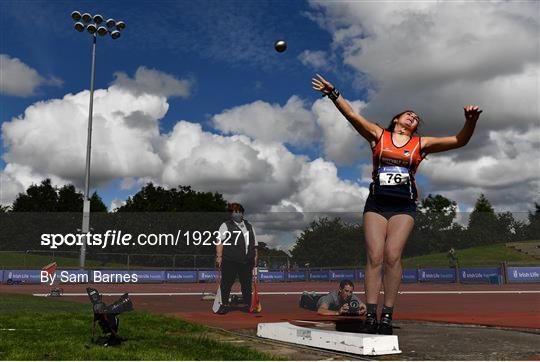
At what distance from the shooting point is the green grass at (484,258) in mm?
21141

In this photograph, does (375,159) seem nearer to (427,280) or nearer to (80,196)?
(427,280)

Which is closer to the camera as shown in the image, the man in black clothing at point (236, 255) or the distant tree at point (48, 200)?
the man in black clothing at point (236, 255)

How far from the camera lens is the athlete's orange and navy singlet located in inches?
186

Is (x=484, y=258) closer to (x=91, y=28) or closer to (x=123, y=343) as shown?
(x=91, y=28)

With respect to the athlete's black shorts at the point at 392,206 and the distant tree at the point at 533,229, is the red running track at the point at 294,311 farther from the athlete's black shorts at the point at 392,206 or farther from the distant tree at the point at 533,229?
the distant tree at the point at 533,229

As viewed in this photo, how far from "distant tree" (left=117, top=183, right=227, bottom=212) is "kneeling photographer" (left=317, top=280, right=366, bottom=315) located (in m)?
47.8

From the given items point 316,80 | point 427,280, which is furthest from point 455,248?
point 316,80

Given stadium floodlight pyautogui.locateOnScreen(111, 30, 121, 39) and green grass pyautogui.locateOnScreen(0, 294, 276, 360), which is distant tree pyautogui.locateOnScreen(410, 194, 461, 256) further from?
stadium floodlight pyautogui.locateOnScreen(111, 30, 121, 39)

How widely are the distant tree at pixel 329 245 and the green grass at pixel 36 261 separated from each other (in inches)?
260

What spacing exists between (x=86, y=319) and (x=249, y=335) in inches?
118

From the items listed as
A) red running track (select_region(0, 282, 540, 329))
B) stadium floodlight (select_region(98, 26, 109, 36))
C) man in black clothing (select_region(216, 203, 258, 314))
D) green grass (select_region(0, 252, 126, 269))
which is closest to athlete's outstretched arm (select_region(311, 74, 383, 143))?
red running track (select_region(0, 282, 540, 329))


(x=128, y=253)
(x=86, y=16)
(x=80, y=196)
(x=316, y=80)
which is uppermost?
(x=86, y=16)

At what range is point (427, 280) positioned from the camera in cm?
2477

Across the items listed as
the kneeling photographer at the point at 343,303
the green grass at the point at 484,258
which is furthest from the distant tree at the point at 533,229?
the kneeling photographer at the point at 343,303
